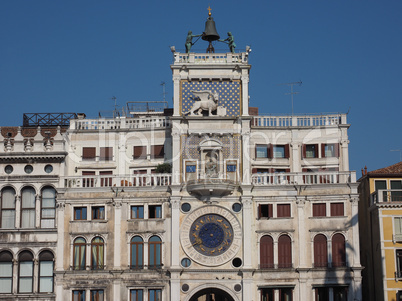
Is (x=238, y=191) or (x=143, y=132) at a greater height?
(x=143, y=132)

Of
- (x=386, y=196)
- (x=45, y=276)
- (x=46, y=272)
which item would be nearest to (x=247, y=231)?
(x=386, y=196)

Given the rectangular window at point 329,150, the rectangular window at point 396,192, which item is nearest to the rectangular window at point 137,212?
the rectangular window at point 329,150

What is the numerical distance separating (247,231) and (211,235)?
9.12ft

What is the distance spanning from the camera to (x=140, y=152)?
7125 centimetres

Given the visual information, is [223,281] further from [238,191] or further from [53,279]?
[53,279]

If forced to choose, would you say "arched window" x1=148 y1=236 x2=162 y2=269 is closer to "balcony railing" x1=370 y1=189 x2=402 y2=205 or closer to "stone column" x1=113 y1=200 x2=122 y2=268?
"stone column" x1=113 y1=200 x2=122 y2=268

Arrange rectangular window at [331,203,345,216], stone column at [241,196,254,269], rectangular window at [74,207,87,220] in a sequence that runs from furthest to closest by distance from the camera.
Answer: rectangular window at [74,207,87,220] → rectangular window at [331,203,345,216] → stone column at [241,196,254,269]

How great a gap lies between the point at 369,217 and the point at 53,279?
2538cm

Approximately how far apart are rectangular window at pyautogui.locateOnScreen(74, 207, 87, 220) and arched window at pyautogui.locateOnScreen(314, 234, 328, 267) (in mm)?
17910

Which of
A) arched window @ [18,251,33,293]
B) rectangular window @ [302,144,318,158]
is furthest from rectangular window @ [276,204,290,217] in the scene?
arched window @ [18,251,33,293]

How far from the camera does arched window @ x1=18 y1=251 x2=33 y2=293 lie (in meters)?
67.1

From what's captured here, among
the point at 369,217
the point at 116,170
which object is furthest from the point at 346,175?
the point at 116,170

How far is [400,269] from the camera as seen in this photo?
2566 inches

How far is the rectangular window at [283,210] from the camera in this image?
218 feet
